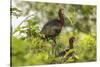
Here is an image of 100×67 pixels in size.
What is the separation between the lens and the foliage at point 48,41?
6.70 ft

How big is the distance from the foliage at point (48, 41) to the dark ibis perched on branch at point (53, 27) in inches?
1.6

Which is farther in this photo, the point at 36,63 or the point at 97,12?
the point at 97,12

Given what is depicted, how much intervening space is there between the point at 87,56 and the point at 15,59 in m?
0.83

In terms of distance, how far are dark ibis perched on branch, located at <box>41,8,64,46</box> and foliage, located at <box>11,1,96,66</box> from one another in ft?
0.14

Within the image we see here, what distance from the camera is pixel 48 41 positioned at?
2.14 m

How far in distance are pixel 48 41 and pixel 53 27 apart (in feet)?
0.53

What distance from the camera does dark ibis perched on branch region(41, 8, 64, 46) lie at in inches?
84.0

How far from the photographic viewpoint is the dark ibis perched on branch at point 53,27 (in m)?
2.13

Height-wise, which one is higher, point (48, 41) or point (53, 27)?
point (53, 27)
